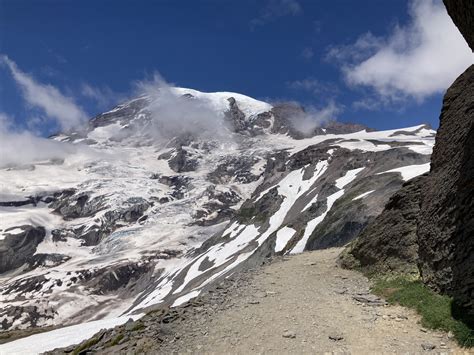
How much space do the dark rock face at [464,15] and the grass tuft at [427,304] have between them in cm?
763

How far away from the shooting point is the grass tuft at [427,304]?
35.4 feet

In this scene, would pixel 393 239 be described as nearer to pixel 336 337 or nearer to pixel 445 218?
pixel 445 218

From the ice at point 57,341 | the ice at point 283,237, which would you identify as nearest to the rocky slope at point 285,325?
the ice at point 57,341

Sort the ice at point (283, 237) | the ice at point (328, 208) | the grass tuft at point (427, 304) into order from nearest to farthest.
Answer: the grass tuft at point (427, 304) < the ice at point (328, 208) < the ice at point (283, 237)

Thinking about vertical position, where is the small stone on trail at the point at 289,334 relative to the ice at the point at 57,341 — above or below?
below

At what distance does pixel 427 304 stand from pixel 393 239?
5.23 metres

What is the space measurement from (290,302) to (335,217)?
5579 centimetres

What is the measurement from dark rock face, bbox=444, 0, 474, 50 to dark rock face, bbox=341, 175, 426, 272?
21.7 feet

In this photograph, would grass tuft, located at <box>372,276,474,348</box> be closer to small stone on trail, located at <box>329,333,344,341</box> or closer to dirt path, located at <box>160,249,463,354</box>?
dirt path, located at <box>160,249,463,354</box>

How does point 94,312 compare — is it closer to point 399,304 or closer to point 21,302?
point 21,302

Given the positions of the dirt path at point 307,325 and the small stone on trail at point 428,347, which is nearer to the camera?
the small stone on trail at point 428,347

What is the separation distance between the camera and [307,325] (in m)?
13.0

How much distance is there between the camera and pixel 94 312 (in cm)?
16575

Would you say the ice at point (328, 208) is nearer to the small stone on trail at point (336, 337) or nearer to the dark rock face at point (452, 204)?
the dark rock face at point (452, 204)
